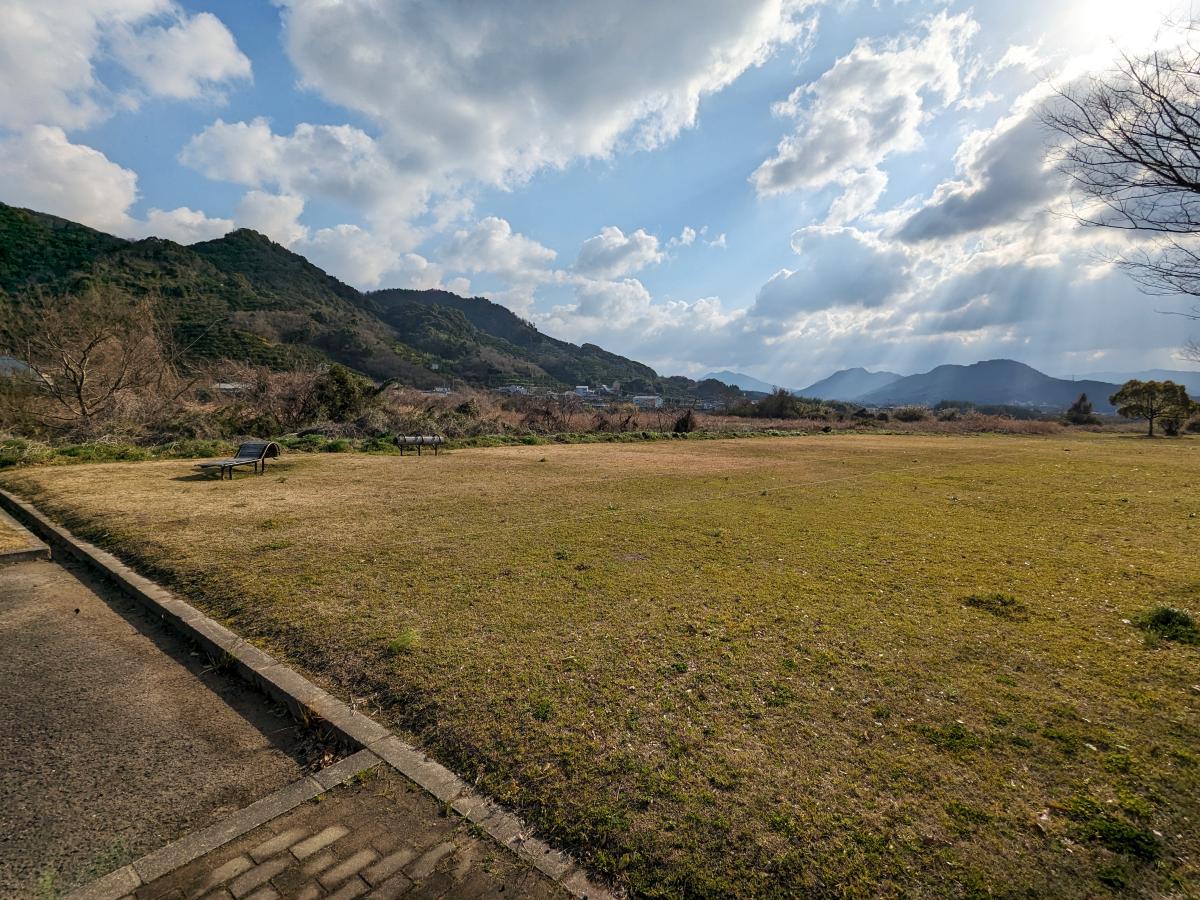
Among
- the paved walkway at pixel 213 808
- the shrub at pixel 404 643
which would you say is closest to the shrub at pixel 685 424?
the shrub at pixel 404 643

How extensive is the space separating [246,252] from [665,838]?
104283 mm

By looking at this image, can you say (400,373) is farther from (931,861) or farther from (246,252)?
(931,861)

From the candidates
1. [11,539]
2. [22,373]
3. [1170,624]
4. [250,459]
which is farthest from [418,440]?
[1170,624]

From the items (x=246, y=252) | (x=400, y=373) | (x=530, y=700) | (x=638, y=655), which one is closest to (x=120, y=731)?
(x=530, y=700)

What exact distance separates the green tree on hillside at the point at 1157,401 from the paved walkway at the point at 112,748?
5509cm

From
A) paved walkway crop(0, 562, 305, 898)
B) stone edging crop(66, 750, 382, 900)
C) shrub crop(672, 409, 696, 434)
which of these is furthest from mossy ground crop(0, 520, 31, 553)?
shrub crop(672, 409, 696, 434)

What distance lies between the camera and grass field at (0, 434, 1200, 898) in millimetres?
2273

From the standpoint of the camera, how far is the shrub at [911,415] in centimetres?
5762

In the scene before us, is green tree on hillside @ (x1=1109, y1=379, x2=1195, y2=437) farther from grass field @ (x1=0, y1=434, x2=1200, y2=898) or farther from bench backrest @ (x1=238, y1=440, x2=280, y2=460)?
bench backrest @ (x1=238, y1=440, x2=280, y2=460)

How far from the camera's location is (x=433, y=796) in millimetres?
2562

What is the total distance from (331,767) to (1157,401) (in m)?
55.3

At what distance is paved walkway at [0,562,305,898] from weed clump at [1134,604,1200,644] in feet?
21.7

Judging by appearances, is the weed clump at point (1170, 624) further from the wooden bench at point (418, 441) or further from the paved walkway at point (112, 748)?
the wooden bench at point (418, 441)

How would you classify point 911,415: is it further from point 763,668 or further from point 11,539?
point 11,539
